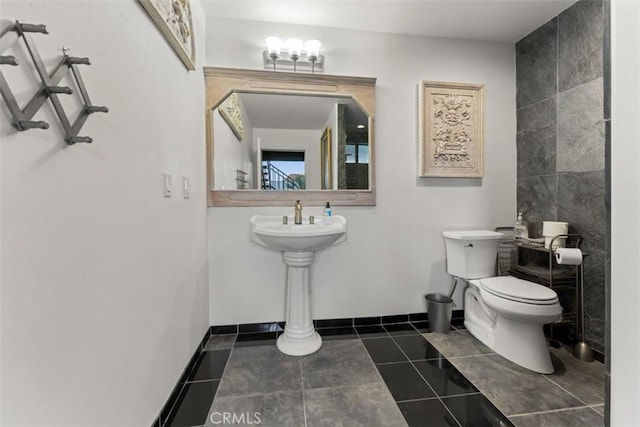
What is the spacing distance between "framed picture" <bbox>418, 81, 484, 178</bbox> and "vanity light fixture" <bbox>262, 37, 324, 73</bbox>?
2.89ft

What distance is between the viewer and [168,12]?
4.18 ft

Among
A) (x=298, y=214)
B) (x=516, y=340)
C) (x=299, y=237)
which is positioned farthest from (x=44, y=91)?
(x=516, y=340)

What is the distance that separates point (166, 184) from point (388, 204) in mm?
1592

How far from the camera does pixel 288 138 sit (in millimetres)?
2074

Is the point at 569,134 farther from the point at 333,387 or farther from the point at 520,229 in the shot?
the point at 333,387

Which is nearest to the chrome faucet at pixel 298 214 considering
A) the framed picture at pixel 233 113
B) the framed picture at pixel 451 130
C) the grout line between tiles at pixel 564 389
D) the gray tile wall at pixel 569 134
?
the framed picture at pixel 233 113

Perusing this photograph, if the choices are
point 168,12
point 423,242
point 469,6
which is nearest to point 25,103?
point 168,12

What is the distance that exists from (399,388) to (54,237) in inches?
63.9

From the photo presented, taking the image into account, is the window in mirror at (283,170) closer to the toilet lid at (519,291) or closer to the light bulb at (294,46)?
the light bulb at (294,46)

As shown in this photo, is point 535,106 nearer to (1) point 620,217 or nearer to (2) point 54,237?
(1) point 620,217

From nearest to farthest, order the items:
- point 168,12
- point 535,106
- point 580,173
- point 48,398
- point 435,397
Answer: point 48,398, point 168,12, point 435,397, point 580,173, point 535,106

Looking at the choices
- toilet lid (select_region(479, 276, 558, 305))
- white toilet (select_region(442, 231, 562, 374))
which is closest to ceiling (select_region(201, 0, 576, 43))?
white toilet (select_region(442, 231, 562, 374))

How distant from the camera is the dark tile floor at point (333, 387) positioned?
127 cm

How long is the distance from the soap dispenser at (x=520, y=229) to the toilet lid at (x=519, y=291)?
1.63 feet
